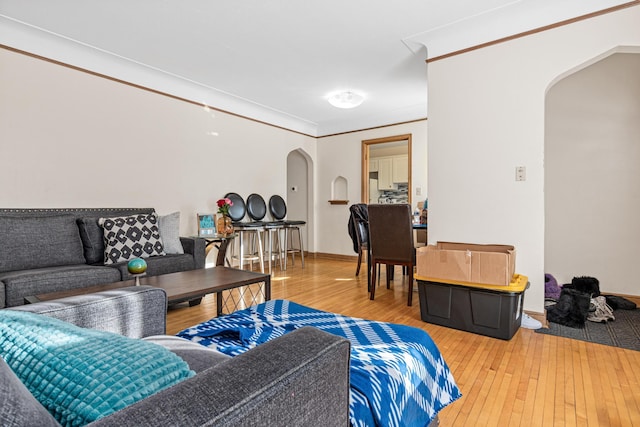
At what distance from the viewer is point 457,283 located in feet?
8.34

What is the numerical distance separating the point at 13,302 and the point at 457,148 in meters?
3.62

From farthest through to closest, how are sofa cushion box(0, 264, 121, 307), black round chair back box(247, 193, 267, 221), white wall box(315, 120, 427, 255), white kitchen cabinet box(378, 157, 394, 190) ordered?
white kitchen cabinet box(378, 157, 394, 190) < white wall box(315, 120, 427, 255) < black round chair back box(247, 193, 267, 221) < sofa cushion box(0, 264, 121, 307)

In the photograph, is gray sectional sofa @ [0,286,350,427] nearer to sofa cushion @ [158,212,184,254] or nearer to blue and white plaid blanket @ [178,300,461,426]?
blue and white plaid blanket @ [178,300,461,426]

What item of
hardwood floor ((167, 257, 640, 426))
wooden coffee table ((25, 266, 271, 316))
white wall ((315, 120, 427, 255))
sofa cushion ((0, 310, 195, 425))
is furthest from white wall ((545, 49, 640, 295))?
sofa cushion ((0, 310, 195, 425))

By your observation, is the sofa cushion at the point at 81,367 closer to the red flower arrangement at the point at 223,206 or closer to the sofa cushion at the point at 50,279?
the sofa cushion at the point at 50,279

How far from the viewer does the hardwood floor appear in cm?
153

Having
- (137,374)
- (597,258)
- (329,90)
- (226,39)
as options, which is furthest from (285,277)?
(137,374)

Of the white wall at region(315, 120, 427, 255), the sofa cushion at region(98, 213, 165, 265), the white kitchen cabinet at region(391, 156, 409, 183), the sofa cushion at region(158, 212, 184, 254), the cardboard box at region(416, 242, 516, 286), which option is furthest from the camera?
the white kitchen cabinet at region(391, 156, 409, 183)

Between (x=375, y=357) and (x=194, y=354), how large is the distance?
22.7 inches

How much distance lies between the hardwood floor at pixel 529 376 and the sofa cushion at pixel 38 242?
1.04 metres

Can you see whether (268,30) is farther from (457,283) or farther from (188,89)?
(457,283)

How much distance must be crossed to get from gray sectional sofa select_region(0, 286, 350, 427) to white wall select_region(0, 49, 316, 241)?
353 cm

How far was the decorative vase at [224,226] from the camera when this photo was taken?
427 cm

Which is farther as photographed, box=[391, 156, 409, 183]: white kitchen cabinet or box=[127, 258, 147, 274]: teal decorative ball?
box=[391, 156, 409, 183]: white kitchen cabinet
